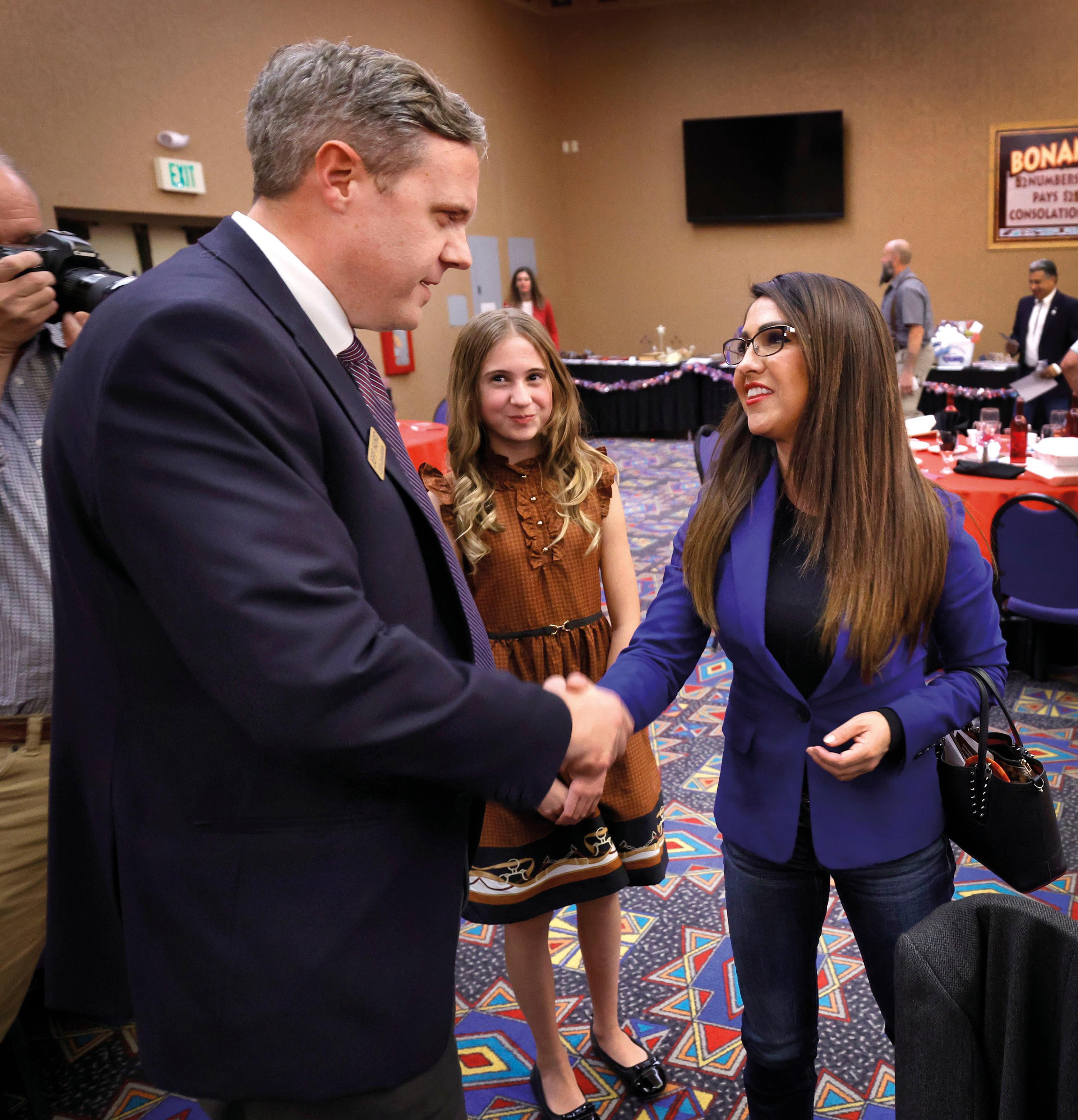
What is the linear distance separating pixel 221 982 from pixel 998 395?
30.4 ft

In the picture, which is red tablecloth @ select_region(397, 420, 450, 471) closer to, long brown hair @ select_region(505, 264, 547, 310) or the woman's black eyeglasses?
the woman's black eyeglasses

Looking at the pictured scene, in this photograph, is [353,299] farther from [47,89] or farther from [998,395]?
[998,395]

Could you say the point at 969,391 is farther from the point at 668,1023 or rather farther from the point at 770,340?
the point at 770,340

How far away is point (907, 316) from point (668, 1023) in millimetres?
7113

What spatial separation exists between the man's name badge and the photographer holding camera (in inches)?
38.7

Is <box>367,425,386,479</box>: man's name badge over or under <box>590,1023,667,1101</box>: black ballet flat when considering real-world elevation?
over

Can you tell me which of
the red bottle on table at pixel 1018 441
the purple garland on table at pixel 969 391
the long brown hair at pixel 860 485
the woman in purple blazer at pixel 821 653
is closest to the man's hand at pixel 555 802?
the woman in purple blazer at pixel 821 653

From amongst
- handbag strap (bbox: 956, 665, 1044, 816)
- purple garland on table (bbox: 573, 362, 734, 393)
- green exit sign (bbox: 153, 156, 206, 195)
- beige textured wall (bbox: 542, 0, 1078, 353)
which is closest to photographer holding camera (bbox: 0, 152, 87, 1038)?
handbag strap (bbox: 956, 665, 1044, 816)

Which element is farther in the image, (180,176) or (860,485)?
(180,176)

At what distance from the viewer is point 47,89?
646 centimetres

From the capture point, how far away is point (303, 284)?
106 centimetres

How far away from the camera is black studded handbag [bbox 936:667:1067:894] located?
60.8 inches

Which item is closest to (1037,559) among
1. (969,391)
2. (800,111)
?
(969,391)

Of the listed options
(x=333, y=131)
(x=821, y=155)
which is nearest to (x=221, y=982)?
(x=333, y=131)
